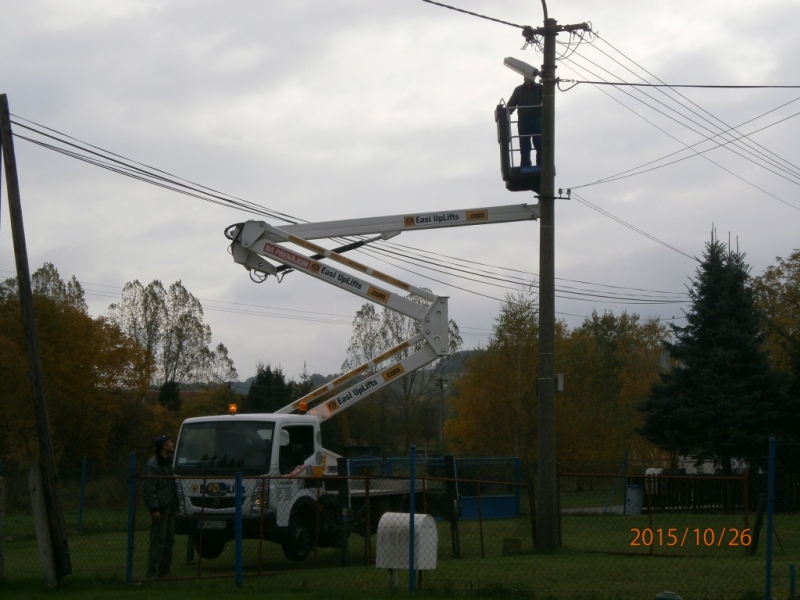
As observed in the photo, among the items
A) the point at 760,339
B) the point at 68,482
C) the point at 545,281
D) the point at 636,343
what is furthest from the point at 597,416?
the point at 636,343

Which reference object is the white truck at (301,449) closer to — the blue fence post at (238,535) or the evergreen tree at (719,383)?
the blue fence post at (238,535)

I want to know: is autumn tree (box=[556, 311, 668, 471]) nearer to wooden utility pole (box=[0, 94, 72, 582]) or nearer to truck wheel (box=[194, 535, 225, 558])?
truck wheel (box=[194, 535, 225, 558])

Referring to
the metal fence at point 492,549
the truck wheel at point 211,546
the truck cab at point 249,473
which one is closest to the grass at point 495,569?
the metal fence at point 492,549

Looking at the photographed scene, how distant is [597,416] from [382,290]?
27.7 m

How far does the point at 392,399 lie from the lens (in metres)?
64.0

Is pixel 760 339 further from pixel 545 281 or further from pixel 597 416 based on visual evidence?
pixel 545 281

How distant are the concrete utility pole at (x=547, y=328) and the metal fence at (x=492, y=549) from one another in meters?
0.50

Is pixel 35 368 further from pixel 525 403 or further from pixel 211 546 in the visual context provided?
pixel 525 403

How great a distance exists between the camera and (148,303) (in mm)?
70312

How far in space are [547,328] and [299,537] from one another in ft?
18.0

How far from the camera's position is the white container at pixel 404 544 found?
10570 mm

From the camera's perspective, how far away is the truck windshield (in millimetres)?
14469

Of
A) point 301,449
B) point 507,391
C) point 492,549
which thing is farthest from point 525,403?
point 301,449

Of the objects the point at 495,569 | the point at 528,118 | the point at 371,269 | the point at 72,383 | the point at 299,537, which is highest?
the point at 528,118
